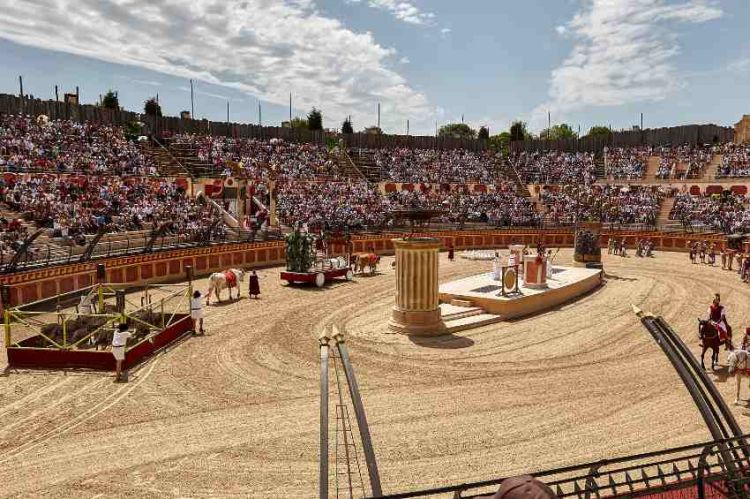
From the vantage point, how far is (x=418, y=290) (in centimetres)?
1858

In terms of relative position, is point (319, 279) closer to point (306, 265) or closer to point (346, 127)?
point (306, 265)

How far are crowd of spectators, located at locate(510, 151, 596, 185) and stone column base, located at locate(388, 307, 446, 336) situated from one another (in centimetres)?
4747

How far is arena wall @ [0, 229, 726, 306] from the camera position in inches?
863

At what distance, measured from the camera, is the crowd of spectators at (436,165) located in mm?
60428

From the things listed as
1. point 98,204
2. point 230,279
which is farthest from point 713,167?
point 98,204

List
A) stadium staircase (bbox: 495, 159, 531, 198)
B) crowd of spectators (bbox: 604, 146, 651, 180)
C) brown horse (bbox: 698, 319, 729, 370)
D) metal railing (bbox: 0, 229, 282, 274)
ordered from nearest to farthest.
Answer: brown horse (bbox: 698, 319, 729, 370)
metal railing (bbox: 0, 229, 282, 274)
stadium staircase (bbox: 495, 159, 531, 198)
crowd of spectators (bbox: 604, 146, 651, 180)

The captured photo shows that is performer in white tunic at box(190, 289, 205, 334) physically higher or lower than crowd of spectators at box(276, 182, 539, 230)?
lower

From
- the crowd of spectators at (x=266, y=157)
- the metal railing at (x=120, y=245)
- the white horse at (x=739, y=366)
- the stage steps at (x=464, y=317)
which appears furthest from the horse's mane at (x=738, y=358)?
the crowd of spectators at (x=266, y=157)

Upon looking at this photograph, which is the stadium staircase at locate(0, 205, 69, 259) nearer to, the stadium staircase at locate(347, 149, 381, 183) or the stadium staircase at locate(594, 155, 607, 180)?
the stadium staircase at locate(347, 149, 381, 183)

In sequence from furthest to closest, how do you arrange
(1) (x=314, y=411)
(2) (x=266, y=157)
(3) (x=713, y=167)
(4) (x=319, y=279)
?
(3) (x=713, y=167), (2) (x=266, y=157), (4) (x=319, y=279), (1) (x=314, y=411)

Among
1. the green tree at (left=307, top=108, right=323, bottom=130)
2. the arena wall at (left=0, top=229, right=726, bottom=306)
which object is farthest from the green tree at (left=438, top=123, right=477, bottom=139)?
the arena wall at (left=0, top=229, right=726, bottom=306)

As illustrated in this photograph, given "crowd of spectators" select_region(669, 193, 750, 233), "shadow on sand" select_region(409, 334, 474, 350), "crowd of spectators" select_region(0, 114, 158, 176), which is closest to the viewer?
"shadow on sand" select_region(409, 334, 474, 350)

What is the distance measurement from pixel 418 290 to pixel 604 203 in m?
40.7

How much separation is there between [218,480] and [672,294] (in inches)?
902
